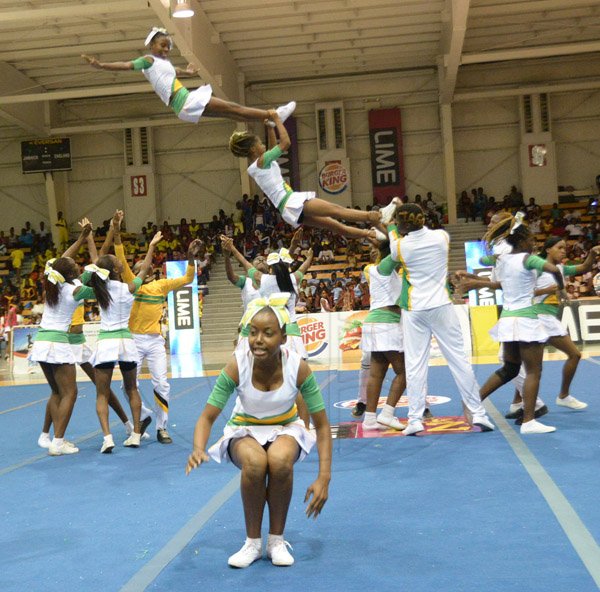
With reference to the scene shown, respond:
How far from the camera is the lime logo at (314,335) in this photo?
14.4m

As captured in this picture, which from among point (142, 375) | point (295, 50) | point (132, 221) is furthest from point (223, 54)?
point (142, 375)

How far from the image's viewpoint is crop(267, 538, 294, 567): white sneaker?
344 centimetres

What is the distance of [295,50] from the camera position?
22781 millimetres

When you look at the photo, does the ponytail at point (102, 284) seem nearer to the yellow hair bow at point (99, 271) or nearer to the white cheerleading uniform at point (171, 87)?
the yellow hair bow at point (99, 271)

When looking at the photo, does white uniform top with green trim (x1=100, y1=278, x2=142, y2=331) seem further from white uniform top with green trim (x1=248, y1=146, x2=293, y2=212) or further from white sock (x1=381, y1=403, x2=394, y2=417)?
white sock (x1=381, y1=403, x2=394, y2=417)

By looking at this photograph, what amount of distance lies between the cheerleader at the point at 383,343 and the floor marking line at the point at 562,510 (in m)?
1.07

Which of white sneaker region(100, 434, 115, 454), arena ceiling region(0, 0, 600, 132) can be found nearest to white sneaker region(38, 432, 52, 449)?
white sneaker region(100, 434, 115, 454)

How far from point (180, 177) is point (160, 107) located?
2.48 meters

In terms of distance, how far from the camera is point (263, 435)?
11.9 ft

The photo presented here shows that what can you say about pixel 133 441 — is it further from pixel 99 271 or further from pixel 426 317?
pixel 426 317

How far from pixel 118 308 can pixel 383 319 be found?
2.36 metres

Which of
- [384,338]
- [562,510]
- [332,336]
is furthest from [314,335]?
[562,510]

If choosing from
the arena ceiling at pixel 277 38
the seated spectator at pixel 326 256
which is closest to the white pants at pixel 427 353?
the arena ceiling at pixel 277 38

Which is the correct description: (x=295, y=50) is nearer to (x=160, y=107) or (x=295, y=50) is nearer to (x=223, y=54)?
(x=223, y=54)
